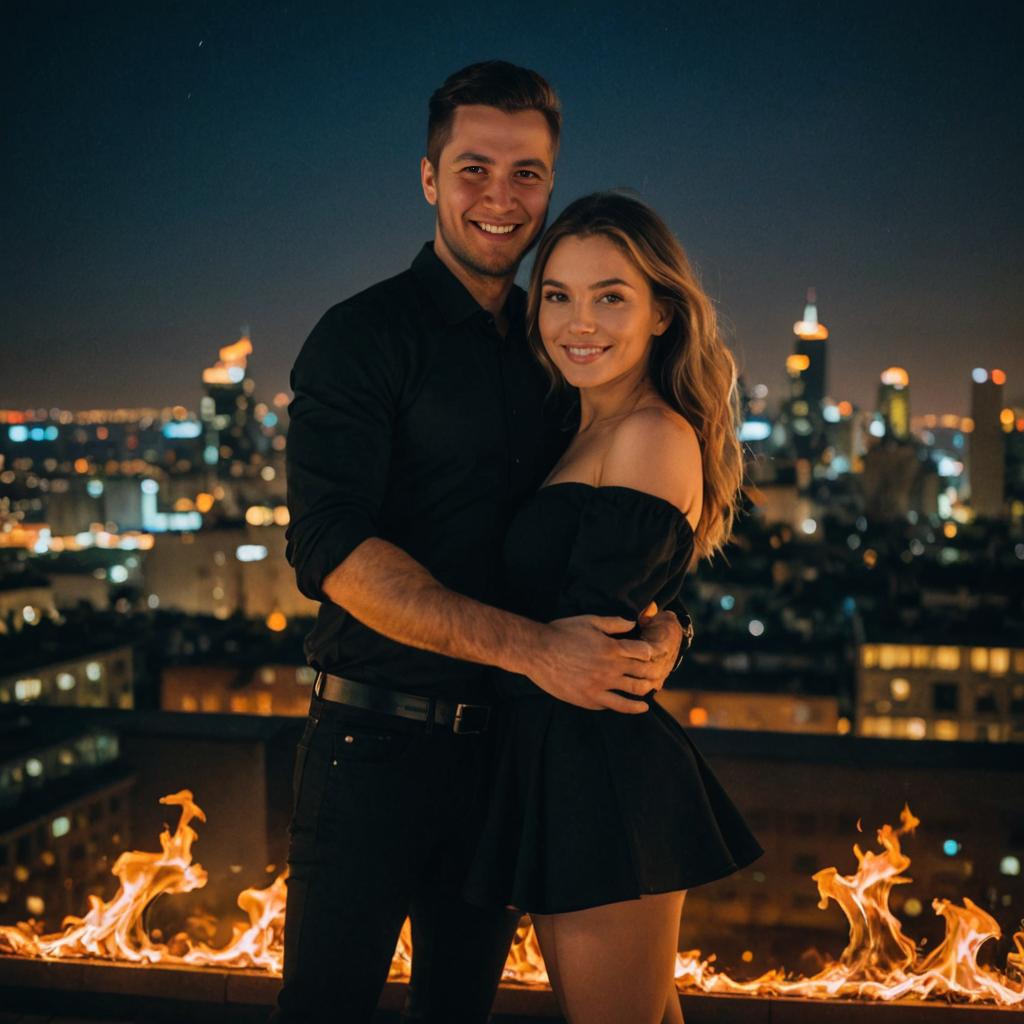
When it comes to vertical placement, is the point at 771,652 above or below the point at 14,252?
below

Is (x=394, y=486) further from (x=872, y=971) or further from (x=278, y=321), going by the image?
(x=278, y=321)

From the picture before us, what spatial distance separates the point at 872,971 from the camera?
295cm

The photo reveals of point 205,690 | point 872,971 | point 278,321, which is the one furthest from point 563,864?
point 205,690

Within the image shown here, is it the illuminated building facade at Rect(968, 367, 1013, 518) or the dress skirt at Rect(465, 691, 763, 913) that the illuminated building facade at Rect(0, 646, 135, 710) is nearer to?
the dress skirt at Rect(465, 691, 763, 913)

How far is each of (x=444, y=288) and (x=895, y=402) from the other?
56047 mm

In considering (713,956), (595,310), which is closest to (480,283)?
(595,310)

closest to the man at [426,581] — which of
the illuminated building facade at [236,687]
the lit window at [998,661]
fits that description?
the illuminated building facade at [236,687]

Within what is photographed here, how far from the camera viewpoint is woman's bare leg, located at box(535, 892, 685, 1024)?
1515 mm

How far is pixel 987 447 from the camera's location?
25969 millimetres

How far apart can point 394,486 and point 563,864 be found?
64cm

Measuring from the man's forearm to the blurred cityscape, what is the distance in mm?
787

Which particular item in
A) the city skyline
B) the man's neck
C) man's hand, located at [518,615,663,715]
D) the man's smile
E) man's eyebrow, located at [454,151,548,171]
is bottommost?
man's hand, located at [518,615,663,715]

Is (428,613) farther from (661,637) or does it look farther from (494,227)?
(494,227)

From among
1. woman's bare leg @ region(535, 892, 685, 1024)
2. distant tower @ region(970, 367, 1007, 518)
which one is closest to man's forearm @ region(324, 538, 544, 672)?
woman's bare leg @ region(535, 892, 685, 1024)
